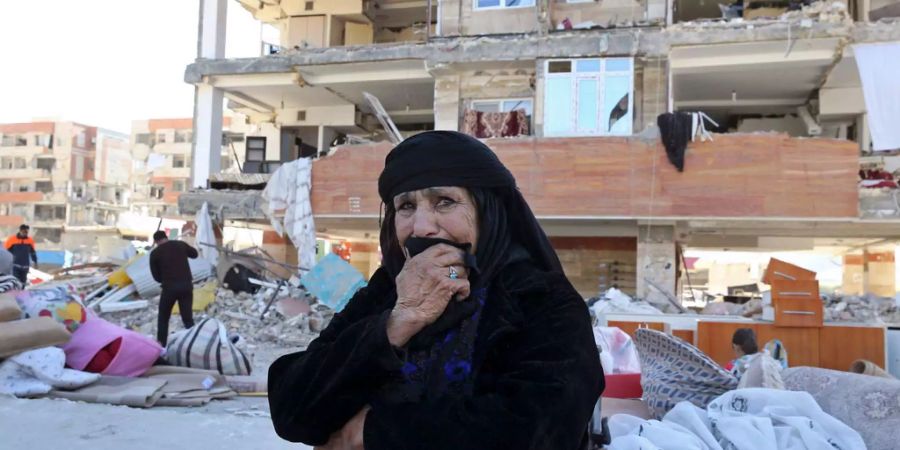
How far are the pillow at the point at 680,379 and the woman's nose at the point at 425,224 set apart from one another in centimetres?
197

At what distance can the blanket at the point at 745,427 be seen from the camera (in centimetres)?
242

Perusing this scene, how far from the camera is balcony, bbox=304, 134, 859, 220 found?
44.7 ft

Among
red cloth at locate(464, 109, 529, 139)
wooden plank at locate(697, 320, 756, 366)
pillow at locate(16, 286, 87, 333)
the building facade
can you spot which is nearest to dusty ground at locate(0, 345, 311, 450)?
pillow at locate(16, 286, 87, 333)

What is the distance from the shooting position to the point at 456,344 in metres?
1.41

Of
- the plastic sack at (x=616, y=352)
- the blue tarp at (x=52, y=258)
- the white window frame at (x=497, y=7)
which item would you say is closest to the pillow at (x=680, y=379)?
the plastic sack at (x=616, y=352)

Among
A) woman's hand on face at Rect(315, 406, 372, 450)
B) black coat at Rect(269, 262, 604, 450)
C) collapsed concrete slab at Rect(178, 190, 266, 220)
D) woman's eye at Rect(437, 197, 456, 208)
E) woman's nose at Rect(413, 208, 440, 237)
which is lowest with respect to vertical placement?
woman's hand on face at Rect(315, 406, 372, 450)

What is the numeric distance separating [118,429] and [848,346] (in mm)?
6559

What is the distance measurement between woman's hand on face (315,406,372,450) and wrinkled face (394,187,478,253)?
39 centimetres

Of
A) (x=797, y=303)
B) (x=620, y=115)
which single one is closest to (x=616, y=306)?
(x=797, y=303)

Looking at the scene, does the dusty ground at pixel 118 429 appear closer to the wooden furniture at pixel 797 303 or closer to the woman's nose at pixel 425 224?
the woman's nose at pixel 425 224

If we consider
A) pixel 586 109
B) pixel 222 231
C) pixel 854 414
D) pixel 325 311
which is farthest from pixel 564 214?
pixel 854 414

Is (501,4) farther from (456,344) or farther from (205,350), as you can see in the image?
(456,344)

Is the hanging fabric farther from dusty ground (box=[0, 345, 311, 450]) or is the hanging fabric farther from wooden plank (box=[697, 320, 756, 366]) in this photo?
dusty ground (box=[0, 345, 311, 450])

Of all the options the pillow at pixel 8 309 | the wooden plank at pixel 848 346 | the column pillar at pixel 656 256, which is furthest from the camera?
the column pillar at pixel 656 256
